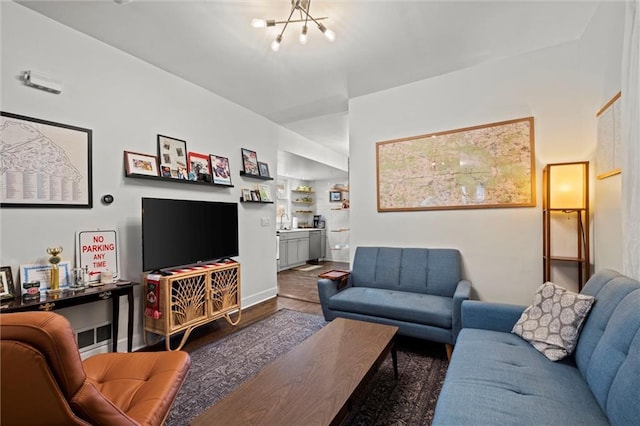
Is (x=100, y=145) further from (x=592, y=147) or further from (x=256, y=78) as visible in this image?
(x=592, y=147)

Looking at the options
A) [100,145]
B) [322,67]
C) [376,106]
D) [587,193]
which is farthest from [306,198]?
[587,193]

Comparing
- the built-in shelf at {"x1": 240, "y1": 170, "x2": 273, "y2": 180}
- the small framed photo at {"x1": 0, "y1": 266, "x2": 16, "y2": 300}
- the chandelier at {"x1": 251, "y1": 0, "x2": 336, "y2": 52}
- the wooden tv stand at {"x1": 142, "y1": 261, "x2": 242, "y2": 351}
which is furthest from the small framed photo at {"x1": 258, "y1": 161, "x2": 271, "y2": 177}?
the small framed photo at {"x1": 0, "y1": 266, "x2": 16, "y2": 300}

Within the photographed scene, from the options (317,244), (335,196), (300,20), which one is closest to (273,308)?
(300,20)

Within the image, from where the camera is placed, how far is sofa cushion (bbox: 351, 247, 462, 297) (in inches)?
108

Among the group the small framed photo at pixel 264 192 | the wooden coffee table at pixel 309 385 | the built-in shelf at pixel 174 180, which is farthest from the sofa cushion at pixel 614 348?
the small framed photo at pixel 264 192

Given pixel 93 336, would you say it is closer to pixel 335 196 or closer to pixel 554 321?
pixel 554 321

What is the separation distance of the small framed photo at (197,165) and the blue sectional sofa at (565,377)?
2891 millimetres

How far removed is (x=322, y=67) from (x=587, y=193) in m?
2.53

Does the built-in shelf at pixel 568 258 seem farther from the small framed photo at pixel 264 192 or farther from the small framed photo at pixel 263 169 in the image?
the small framed photo at pixel 263 169

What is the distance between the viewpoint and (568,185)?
2271mm

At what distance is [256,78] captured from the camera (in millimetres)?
3059

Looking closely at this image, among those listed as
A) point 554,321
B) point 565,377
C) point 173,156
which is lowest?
point 565,377

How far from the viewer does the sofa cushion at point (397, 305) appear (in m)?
2.29

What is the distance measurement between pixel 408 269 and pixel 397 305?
59 cm
